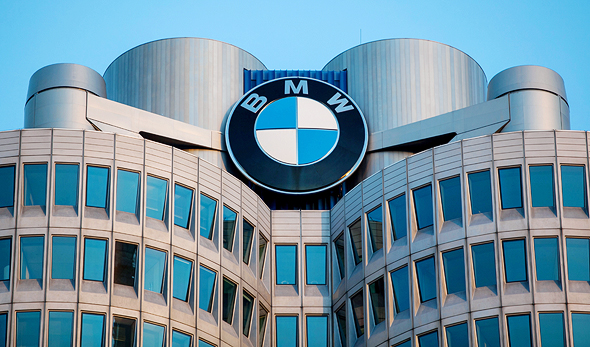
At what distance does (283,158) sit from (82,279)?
17.2m

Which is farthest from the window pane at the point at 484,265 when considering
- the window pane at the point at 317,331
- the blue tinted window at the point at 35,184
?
the blue tinted window at the point at 35,184

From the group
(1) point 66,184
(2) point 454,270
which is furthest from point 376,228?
(1) point 66,184

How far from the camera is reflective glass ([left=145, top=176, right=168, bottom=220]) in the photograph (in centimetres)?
4719

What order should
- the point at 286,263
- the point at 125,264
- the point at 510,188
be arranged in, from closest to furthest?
the point at 125,264 → the point at 510,188 → the point at 286,263

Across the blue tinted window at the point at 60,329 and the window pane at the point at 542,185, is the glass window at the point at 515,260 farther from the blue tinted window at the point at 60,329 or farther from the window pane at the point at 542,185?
the blue tinted window at the point at 60,329

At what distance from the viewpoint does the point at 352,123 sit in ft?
198

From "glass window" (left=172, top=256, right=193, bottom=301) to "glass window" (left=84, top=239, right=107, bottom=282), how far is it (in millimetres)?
3320

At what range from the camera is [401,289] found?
47.7 m

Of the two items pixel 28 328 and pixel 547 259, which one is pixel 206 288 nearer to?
pixel 28 328

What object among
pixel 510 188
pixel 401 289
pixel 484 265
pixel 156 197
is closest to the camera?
pixel 484 265

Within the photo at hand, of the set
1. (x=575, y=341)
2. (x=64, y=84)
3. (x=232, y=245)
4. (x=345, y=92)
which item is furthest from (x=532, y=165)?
(x=64, y=84)

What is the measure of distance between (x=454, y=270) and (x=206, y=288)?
11138 mm

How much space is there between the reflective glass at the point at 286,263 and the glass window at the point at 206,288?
6621mm

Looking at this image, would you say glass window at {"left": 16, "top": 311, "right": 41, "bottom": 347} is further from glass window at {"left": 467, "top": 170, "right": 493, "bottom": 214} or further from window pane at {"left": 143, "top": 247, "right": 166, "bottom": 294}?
glass window at {"left": 467, "top": 170, "right": 493, "bottom": 214}
